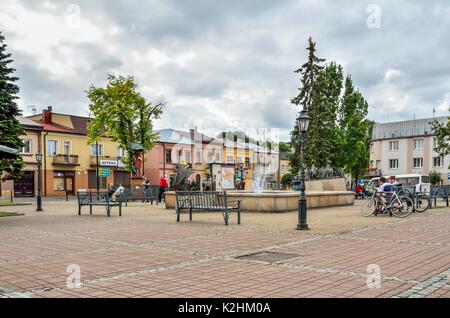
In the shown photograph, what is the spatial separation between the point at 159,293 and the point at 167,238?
16.6ft

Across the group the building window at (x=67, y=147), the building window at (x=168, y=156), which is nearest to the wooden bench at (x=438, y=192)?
the building window at (x=67, y=147)

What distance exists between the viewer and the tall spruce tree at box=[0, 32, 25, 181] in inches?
762

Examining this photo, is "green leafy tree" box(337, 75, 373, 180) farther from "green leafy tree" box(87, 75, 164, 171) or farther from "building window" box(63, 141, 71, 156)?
"building window" box(63, 141, 71, 156)

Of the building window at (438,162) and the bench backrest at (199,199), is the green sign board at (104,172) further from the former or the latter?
the building window at (438,162)

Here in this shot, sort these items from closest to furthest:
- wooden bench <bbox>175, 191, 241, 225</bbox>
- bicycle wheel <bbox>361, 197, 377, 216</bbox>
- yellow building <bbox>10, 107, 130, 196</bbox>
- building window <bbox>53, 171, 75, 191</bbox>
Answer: wooden bench <bbox>175, 191, 241, 225</bbox>, bicycle wheel <bbox>361, 197, 377, 216</bbox>, yellow building <bbox>10, 107, 130, 196</bbox>, building window <bbox>53, 171, 75, 191</bbox>

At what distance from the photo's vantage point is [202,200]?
45.6ft

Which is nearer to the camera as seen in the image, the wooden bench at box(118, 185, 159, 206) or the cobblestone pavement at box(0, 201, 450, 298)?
the cobblestone pavement at box(0, 201, 450, 298)

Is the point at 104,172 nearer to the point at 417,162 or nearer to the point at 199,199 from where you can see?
the point at 199,199

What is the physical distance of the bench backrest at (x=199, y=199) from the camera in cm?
1367

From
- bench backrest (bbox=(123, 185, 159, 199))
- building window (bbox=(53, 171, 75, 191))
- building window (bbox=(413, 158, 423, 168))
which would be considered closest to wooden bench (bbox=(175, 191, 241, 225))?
bench backrest (bbox=(123, 185, 159, 199))

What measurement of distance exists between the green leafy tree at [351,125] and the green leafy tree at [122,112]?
62.0 feet

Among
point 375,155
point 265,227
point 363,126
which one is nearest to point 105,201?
point 265,227

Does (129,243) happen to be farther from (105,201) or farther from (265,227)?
(105,201)

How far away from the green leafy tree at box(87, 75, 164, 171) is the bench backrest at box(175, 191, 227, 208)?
30276 mm
